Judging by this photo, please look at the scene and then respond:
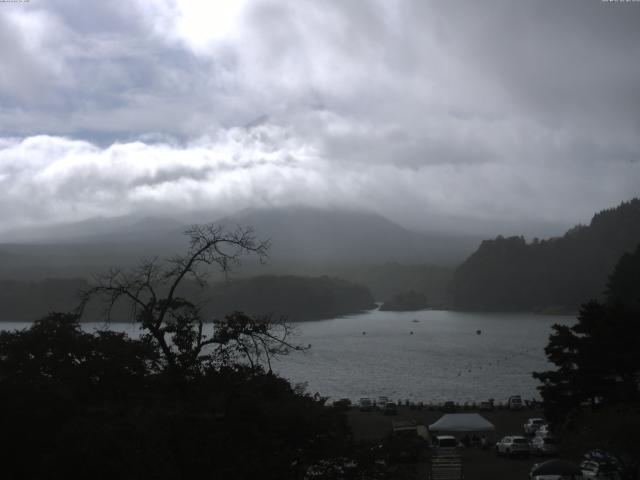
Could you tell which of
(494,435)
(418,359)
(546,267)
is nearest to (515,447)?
(494,435)

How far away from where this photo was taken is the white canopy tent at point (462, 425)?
1498 cm

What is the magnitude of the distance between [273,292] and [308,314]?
7389 millimetres

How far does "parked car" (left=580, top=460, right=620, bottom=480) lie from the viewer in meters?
7.82

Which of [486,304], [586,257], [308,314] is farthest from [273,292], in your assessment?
[586,257]

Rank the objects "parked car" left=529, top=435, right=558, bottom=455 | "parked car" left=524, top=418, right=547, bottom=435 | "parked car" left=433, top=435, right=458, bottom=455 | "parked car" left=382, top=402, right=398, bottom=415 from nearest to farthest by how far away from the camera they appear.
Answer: "parked car" left=529, top=435, right=558, bottom=455 < "parked car" left=433, top=435, right=458, bottom=455 < "parked car" left=524, top=418, right=547, bottom=435 < "parked car" left=382, top=402, right=398, bottom=415

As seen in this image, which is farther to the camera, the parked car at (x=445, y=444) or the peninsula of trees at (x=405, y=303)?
the peninsula of trees at (x=405, y=303)

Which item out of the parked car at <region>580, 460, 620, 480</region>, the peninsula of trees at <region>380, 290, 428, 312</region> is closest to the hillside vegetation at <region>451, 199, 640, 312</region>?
the peninsula of trees at <region>380, 290, 428, 312</region>

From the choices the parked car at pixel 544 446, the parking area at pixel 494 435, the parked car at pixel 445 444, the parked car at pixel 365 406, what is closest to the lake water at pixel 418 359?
the parked car at pixel 365 406

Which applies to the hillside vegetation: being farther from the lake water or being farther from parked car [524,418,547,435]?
parked car [524,418,547,435]

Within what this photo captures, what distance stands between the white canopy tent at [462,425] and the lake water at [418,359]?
16.4ft

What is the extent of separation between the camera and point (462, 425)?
49.7 ft

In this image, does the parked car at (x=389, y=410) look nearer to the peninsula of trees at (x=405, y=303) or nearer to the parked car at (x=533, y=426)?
the parked car at (x=533, y=426)

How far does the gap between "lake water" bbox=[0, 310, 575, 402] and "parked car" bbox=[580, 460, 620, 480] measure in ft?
17.0

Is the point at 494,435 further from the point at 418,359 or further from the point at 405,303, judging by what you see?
the point at 405,303
